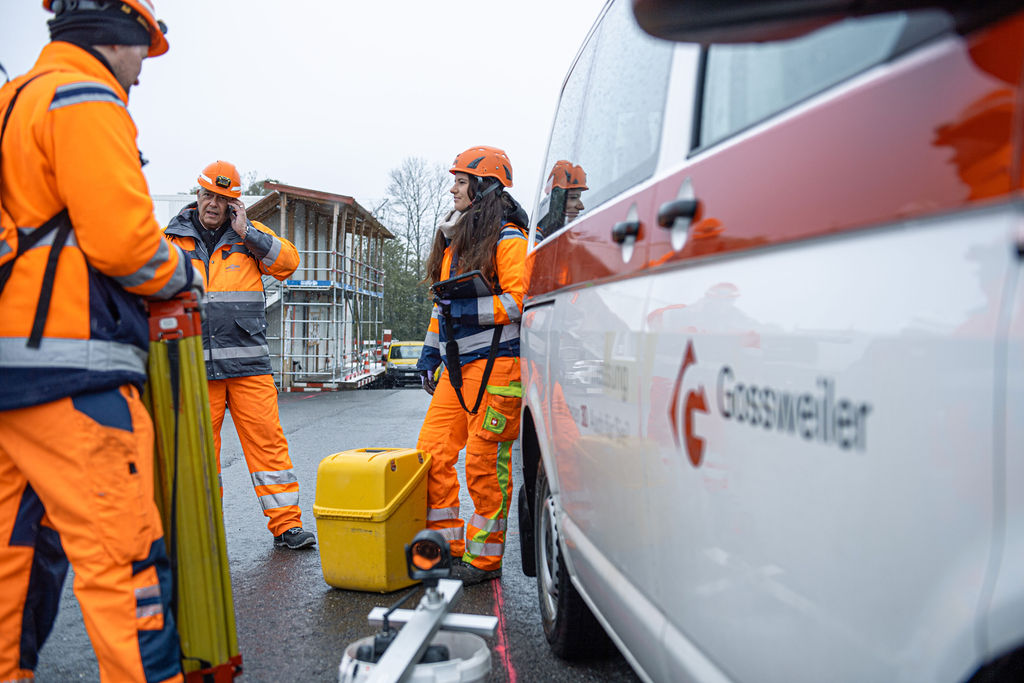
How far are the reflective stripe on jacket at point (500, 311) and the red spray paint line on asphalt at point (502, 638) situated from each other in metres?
1.06

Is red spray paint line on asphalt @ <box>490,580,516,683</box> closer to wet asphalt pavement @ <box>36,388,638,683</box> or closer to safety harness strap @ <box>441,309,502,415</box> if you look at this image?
wet asphalt pavement @ <box>36,388,638,683</box>

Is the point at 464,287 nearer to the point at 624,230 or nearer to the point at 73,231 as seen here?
the point at 73,231

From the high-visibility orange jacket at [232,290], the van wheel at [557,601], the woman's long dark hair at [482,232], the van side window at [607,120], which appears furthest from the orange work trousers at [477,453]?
the high-visibility orange jacket at [232,290]

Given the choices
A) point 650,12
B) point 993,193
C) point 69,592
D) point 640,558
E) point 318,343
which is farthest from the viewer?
point 318,343

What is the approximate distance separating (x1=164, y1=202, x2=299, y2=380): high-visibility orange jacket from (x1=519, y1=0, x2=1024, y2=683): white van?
289 cm

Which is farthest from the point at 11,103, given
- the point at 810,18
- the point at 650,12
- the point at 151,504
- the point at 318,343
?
the point at 318,343

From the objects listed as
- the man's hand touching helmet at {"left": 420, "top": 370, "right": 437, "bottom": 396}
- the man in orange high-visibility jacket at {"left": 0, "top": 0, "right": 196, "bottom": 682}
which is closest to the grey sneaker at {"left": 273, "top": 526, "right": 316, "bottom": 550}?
the man's hand touching helmet at {"left": 420, "top": 370, "right": 437, "bottom": 396}

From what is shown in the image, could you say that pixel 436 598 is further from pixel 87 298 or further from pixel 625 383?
pixel 87 298

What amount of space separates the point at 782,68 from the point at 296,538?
376 cm

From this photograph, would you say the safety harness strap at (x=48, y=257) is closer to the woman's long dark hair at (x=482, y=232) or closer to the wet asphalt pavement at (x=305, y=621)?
the wet asphalt pavement at (x=305, y=621)

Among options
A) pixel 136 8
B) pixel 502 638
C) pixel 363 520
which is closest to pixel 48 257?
pixel 136 8

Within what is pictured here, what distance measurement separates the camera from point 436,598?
2166 millimetres

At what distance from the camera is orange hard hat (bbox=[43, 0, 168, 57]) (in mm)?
2291

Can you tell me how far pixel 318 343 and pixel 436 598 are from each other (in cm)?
1709
